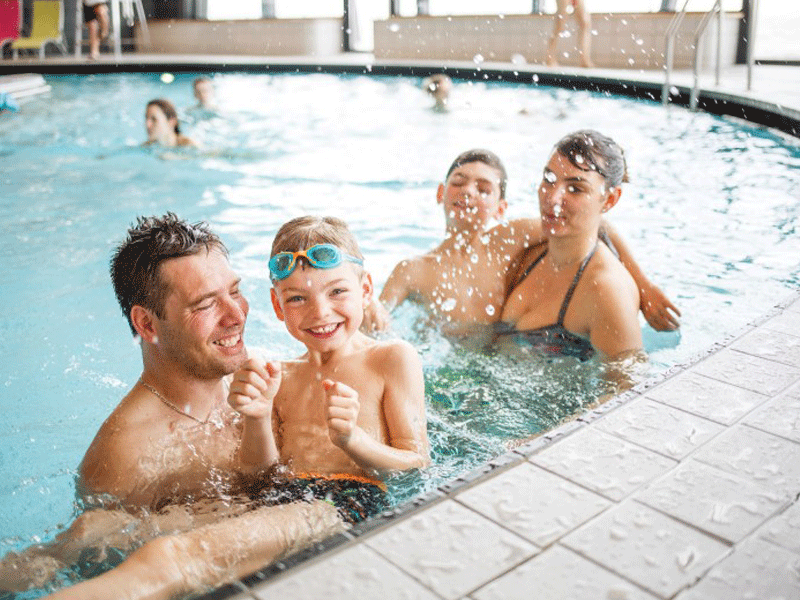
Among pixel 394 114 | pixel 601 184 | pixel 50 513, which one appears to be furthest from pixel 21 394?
pixel 394 114

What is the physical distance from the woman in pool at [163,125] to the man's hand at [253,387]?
8059 mm

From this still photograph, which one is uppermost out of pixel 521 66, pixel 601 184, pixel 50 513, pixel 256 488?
pixel 521 66

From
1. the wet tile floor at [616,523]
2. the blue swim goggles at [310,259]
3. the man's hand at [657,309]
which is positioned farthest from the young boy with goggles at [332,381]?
the man's hand at [657,309]

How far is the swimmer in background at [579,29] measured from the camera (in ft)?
48.7

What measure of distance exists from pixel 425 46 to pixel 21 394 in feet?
53.7

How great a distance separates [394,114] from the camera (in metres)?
13.2

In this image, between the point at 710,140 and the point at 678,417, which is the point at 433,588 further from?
the point at 710,140

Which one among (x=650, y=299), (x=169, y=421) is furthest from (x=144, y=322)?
(x=650, y=299)

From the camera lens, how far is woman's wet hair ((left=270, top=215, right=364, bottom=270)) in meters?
2.89

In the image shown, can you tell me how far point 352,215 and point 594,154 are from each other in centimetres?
433

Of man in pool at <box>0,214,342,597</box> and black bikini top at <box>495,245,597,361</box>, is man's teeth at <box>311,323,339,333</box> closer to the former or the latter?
man in pool at <box>0,214,342,597</box>

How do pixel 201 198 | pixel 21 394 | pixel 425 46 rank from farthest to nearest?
pixel 425 46 < pixel 201 198 < pixel 21 394

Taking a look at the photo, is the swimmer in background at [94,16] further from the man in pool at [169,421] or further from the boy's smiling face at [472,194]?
the man in pool at [169,421]

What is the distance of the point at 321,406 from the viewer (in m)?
2.93
